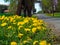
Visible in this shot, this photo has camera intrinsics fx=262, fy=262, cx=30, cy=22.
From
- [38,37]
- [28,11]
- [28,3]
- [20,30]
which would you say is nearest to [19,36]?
[38,37]

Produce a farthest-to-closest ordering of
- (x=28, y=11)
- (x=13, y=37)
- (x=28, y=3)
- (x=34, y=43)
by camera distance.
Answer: (x=28, y=11)
(x=28, y=3)
(x=13, y=37)
(x=34, y=43)

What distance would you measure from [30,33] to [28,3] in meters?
9.82

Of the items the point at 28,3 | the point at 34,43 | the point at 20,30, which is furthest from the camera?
the point at 28,3

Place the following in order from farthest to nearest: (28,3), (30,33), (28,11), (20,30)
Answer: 1. (28,11)
2. (28,3)
3. (20,30)
4. (30,33)

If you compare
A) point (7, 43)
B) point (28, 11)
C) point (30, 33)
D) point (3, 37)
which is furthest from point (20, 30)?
point (28, 11)

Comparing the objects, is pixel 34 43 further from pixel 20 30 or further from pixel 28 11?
pixel 28 11

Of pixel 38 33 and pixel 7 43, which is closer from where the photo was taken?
pixel 7 43

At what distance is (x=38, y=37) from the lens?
325 cm

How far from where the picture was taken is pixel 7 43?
2.82 m

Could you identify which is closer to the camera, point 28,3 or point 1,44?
point 1,44

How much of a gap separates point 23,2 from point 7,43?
35.2 ft

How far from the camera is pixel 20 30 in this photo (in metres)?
3.66

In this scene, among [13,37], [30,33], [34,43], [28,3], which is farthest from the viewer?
[28,3]

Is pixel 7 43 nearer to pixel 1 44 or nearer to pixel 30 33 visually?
pixel 1 44
